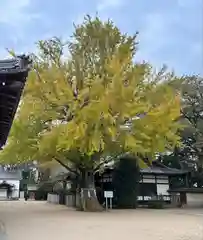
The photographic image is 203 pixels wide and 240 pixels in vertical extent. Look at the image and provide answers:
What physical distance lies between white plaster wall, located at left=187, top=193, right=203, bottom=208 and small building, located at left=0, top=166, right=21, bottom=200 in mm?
26536

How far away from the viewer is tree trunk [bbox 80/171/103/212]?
20.0 meters

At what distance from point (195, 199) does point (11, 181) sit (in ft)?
96.8

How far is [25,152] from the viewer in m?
20.2

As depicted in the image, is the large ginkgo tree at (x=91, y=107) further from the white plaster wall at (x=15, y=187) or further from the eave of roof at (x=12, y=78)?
the white plaster wall at (x=15, y=187)

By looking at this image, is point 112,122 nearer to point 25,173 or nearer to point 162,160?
point 162,160

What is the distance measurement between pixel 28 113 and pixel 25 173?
34935 mm

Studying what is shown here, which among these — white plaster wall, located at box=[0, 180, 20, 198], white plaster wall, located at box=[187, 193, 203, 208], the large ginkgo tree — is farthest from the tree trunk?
white plaster wall, located at box=[0, 180, 20, 198]

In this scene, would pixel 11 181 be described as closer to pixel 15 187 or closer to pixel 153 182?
pixel 15 187

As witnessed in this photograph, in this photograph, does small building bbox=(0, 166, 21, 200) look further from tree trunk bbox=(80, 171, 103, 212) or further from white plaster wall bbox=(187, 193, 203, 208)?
white plaster wall bbox=(187, 193, 203, 208)

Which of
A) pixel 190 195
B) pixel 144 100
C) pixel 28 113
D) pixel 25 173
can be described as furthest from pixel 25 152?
pixel 25 173

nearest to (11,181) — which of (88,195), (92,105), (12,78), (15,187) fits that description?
(15,187)

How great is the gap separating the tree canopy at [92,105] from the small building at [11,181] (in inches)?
1032

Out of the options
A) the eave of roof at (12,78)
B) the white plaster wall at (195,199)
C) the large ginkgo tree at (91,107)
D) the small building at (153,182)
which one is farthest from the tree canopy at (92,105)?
the eave of roof at (12,78)

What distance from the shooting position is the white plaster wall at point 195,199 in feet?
84.9
